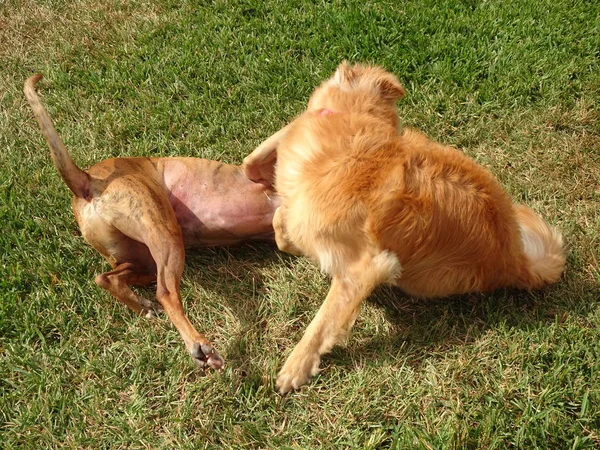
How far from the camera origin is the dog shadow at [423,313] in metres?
2.98

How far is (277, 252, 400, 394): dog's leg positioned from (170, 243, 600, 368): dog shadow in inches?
8.5

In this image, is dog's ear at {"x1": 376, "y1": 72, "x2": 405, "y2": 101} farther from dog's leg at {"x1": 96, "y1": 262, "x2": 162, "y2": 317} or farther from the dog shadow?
dog's leg at {"x1": 96, "y1": 262, "x2": 162, "y2": 317}

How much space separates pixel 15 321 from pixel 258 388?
59.4 inches

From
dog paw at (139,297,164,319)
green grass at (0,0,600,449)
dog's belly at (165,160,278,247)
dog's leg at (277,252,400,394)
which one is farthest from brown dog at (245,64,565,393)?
dog paw at (139,297,164,319)

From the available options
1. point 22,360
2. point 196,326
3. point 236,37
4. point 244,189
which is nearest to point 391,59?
point 236,37

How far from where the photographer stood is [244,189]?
3.47 metres

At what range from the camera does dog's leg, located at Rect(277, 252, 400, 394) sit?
2635 millimetres

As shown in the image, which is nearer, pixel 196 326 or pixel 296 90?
pixel 196 326

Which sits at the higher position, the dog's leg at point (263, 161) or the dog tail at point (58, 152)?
the dog tail at point (58, 152)

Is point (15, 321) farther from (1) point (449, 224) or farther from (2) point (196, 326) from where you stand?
(1) point (449, 224)

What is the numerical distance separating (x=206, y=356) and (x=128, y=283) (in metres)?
0.78

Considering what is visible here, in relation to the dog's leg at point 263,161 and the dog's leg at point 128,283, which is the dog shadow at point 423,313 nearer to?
the dog's leg at point 128,283

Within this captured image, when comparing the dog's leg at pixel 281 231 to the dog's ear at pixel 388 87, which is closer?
the dog's leg at pixel 281 231

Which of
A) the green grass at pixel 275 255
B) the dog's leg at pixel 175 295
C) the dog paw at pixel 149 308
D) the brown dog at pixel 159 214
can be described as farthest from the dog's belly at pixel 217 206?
the dog paw at pixel 149 308
